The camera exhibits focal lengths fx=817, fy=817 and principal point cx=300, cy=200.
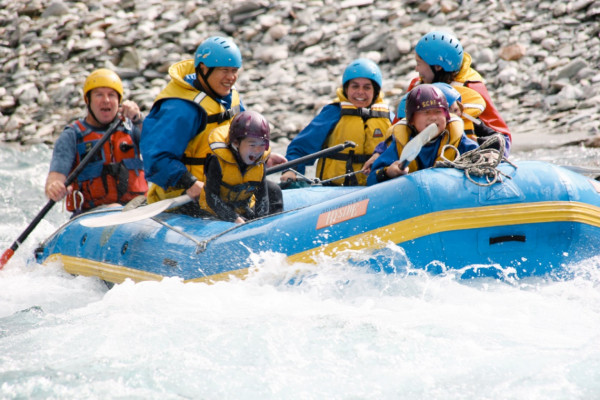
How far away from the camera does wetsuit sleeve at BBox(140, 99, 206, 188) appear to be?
5270mm

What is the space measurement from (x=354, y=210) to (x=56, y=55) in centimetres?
1203

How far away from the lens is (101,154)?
641 centimetres

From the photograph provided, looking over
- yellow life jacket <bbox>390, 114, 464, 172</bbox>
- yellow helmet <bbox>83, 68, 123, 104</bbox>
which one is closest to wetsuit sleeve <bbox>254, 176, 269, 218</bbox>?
yellow life jacket <bbox>390, 114, 464, 172</bbox>

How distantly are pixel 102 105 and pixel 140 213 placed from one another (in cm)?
154

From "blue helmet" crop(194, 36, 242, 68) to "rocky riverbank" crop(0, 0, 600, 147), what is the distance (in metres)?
6.39

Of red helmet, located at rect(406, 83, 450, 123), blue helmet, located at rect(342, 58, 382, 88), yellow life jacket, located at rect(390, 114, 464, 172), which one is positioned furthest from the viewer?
blue helmet, located at rect(342, 58, 382, 88)

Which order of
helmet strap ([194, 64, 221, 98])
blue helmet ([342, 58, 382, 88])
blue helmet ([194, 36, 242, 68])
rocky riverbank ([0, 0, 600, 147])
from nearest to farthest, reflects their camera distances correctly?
blue helmet ([194, 36, 242, 68]) < helmet strap ([194, 64, 221, 98]) < blue helmet ([342, 58, 382, 88]) < rocky riverbank ([0, 0, 600, 147])

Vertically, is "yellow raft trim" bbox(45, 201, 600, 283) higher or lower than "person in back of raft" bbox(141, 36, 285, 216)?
lower

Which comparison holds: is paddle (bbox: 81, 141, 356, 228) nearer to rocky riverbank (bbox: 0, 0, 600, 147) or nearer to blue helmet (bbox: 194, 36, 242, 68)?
blue helmet (bbox: 194, 36, 242, 68)

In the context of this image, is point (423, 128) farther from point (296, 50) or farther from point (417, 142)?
point (296, 50)

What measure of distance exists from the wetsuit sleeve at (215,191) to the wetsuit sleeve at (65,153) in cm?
172

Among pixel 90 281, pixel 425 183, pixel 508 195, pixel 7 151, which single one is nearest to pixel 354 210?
pixel 425 183

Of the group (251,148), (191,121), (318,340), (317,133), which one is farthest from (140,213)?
(318,340)

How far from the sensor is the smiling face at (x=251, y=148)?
493cm
